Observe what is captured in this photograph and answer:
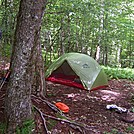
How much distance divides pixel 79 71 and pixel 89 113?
2.66 m

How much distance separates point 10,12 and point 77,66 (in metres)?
2.90

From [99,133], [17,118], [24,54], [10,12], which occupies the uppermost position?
[10,12]

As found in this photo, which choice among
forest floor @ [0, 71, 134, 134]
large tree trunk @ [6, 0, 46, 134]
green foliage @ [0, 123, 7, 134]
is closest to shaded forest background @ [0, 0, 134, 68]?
forest floor @ [0, 71, 134, 134]

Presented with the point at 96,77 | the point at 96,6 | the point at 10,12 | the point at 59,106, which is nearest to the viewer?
the point at 59,106

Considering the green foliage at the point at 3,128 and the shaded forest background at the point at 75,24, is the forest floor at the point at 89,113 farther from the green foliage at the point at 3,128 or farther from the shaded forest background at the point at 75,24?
the shaded forest background at the point at 75,24

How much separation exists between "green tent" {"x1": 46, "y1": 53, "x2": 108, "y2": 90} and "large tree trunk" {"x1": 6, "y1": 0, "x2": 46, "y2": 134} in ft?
13.4

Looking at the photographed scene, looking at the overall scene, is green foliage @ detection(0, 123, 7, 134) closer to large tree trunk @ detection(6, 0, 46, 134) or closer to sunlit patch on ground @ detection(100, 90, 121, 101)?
large tree trunk @ detection(6, 0, 46, 134)

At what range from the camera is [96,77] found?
24.5ft

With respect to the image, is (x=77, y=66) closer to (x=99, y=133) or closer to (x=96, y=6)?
(x=96, y=6)

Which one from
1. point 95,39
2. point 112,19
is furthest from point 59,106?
point 95,39

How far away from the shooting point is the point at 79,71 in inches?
295

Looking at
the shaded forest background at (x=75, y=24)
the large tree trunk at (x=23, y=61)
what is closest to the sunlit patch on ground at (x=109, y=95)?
the shaded forest background at (x=75, y=24)

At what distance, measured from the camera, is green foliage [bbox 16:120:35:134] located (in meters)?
3.22

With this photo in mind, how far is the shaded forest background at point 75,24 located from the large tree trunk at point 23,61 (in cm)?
421
